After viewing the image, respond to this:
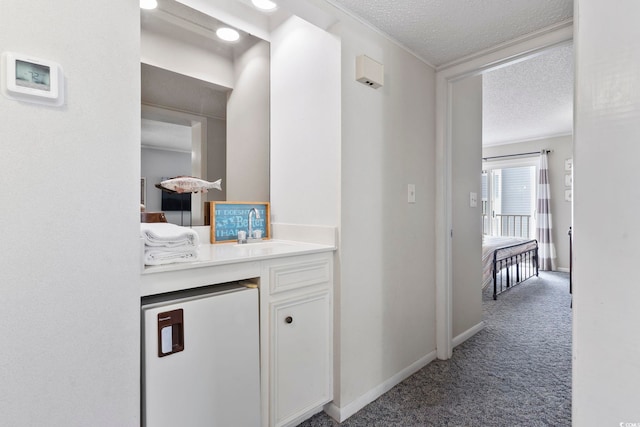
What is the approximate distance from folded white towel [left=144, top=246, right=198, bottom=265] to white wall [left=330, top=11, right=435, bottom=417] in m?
0.79

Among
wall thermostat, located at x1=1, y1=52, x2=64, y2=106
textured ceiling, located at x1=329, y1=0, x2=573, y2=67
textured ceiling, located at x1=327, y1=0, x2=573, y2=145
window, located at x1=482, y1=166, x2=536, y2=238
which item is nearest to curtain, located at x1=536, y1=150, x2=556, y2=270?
window, located at x1=482, y1=166, x2=536, y2=238

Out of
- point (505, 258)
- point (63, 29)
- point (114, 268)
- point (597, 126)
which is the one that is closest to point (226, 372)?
point (114, 268)

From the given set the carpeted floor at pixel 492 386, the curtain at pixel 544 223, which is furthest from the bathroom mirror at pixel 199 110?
the curtain at pixel 544 223

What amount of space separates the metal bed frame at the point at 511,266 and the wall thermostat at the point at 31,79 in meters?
4.30

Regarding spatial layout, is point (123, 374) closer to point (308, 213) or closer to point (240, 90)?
point (308, 213)

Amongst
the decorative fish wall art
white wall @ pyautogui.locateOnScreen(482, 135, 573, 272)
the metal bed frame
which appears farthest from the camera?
white wall @ pyautogui.locateOnScreen(482, 135, 573, 272)

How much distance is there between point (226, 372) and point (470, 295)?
225cm

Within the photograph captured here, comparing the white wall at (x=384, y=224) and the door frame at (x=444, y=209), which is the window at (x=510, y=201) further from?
the white wall at (x=384, y=224)

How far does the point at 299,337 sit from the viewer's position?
1.60m

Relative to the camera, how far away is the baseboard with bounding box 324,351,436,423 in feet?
5.64

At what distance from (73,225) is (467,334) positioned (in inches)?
112

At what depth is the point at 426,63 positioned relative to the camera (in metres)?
2.30

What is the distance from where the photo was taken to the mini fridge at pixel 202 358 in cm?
113

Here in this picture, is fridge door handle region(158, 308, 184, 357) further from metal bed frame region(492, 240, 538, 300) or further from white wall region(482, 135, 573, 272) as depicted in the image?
white wall region(482, 135, 573, 272)
